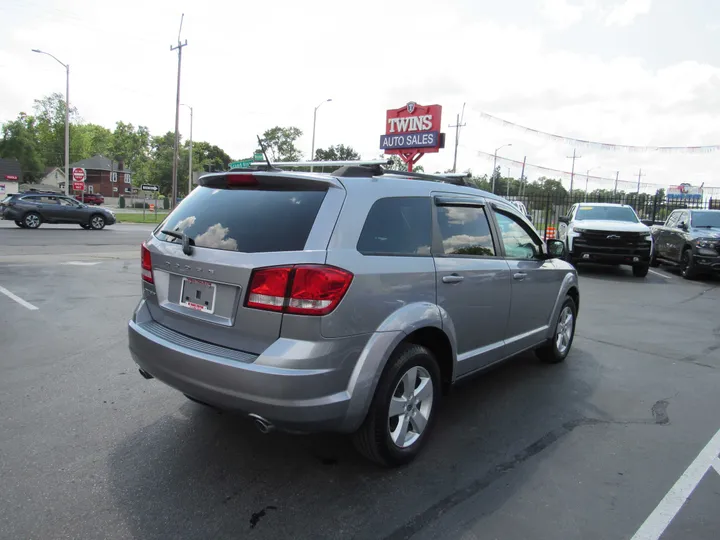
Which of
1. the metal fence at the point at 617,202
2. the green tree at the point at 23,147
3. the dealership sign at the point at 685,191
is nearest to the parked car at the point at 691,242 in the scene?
the metal fence at the point at 617,202

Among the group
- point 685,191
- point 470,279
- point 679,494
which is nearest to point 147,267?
point 470,279

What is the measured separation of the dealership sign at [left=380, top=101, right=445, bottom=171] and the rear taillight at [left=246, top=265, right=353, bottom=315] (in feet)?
74.6

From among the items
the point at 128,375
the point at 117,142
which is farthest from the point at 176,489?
the point at 117,142

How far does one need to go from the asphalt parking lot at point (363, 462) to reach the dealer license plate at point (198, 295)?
96 centimetres

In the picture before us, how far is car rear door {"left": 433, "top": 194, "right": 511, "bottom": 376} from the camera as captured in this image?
3.44m

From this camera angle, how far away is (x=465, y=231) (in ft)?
12.4

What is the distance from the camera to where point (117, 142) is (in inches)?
4301

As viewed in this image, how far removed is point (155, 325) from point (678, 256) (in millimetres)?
14139

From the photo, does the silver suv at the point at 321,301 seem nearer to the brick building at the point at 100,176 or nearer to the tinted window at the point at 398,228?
the tinted window at the point at 398,228

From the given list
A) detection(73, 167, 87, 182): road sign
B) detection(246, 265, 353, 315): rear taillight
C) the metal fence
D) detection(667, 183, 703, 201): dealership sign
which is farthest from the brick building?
detection(246, 265, 353, 315): rear taillight

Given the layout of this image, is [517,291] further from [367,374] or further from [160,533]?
[160,533]

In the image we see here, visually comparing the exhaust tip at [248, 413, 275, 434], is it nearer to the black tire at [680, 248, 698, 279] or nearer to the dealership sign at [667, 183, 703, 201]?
the black tire at [680, 248, 698, 279]

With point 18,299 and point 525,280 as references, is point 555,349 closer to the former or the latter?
point 525,280

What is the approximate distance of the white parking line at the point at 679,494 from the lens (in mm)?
2611
